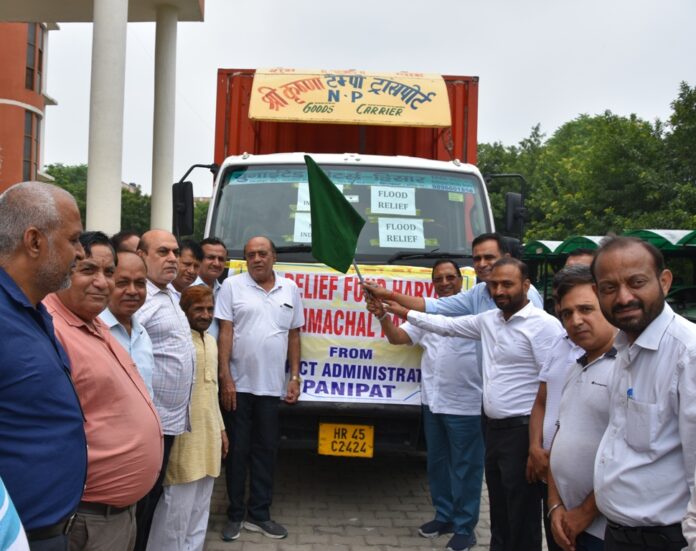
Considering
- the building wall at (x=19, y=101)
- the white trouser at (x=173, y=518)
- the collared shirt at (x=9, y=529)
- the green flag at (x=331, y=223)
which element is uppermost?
the building wall at (x=19, y=101)

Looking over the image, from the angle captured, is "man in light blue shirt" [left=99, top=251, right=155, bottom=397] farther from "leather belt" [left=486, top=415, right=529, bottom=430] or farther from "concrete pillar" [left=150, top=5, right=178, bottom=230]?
"concrete pillar" [left=150, top=5, right=178, bottom=230]

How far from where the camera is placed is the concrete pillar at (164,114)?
14891 millimetres

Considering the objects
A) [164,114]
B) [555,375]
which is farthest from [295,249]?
[164,114]

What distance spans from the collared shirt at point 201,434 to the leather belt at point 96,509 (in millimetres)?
1078

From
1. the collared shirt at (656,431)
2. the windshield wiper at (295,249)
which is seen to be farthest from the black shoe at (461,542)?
the collared shirt at (656,431)

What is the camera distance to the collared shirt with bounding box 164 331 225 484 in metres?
3.66

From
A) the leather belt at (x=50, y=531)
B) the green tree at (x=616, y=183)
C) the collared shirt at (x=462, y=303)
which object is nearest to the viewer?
the leather belt at (x=50, y=531)

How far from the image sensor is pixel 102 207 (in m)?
12.1

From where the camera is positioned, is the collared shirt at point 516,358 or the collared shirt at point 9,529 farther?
the collared shirt at point 516,358

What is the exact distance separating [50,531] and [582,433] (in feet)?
6.31

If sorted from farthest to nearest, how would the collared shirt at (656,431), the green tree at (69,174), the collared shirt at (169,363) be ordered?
the green tree at (69,174) < the collared shirt at (169,363) < the collared shirt at (656,431)

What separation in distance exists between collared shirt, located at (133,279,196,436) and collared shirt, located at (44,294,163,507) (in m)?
0.78

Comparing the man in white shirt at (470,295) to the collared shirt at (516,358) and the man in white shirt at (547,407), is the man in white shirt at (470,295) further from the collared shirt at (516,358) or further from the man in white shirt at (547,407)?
the man in white shirt at (547,407)

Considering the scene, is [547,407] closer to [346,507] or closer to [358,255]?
[358,255]
